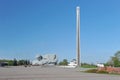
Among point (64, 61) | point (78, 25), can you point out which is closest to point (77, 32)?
point (78, 25)

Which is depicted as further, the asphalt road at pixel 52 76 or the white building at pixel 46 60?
the white building at pixel 46 60

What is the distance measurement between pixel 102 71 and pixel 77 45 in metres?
21.9

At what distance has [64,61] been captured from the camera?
69.1 meters

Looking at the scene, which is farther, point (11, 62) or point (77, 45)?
point (11, 62)

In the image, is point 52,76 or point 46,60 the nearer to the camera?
point 52,76

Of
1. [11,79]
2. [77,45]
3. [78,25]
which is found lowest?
[11,79]

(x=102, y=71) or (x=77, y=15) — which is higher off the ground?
(x=77, y=15)

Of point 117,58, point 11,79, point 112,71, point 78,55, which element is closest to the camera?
point 11,79

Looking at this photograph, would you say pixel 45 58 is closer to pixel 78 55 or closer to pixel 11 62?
pixel 11 62

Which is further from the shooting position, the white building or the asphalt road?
the white building

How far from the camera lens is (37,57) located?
239ft

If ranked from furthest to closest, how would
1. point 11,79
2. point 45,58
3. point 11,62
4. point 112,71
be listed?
point 45,58 → point 11,62 → point 112,71 → point 11,79

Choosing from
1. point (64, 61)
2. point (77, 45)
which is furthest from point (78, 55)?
point (64, 61)

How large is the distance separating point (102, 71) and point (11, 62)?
39.5 meters
